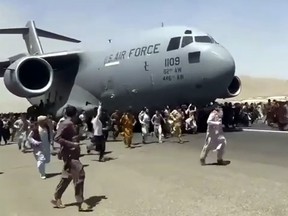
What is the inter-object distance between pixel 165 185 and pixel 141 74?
11254 mm

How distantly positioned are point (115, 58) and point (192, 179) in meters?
12.8

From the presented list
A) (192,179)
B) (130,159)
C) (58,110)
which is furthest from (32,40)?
(192,179)

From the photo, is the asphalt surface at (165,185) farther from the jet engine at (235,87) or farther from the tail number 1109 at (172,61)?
the jet engine at (235,87)

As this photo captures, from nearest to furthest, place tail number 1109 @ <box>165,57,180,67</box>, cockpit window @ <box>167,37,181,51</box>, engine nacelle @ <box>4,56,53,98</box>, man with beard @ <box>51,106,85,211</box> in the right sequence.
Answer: man with beard @ <box>51,106,85,211</box>
tail number 1109 @ <box>165,57,180,67</box>
cockpit window @ <box>167,37,181,51</box>
engine nacelle @ <box>4,56,53,98</box>

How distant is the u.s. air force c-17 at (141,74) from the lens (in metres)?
18.3

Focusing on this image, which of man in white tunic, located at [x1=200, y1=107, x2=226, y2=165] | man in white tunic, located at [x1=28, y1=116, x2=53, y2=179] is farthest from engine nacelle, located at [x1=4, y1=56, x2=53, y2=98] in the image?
man in white tunic, located at [x1=200, y1=107, x2=226, y2=165]

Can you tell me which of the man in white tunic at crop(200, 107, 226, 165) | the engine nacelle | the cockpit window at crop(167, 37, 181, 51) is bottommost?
the man in white tunic at crop(200, 107, 226, 165)

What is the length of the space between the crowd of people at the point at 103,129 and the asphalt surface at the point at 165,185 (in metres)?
0.50

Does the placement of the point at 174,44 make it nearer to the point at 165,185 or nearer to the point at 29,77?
the point at 29,77

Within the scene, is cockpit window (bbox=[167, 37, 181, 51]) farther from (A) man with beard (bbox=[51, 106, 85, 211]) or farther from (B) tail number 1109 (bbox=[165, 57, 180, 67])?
(A) man with beard (bbox=[51, 106, 85, 211])

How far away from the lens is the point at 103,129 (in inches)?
586

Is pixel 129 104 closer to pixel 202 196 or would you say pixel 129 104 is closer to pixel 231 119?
pixel 231 119

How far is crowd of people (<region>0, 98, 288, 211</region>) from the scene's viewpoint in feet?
26.3

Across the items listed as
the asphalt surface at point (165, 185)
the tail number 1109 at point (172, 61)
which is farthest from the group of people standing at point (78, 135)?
the tail number 1109 at point (172, 61)
